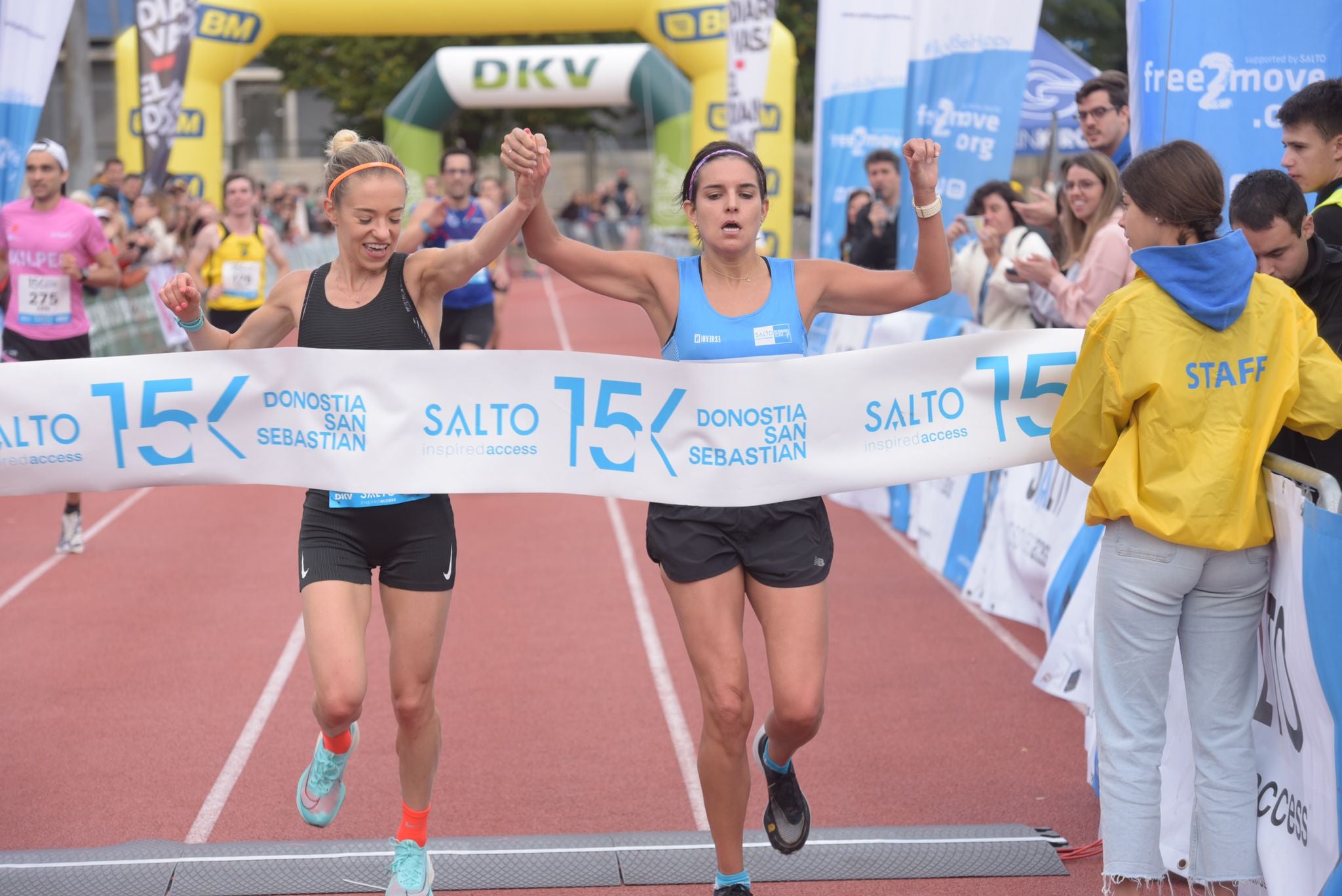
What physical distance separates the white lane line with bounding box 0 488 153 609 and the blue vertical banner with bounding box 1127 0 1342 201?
4.76m

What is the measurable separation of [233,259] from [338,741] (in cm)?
798

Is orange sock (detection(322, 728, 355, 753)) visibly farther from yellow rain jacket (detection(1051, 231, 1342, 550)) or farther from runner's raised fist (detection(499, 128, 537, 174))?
yellow rain jacket (detection(1051, 231, 1342, 550))

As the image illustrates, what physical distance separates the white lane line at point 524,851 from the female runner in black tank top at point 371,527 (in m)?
0.27

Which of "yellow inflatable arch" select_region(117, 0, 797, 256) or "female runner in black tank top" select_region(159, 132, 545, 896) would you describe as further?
"yellow inflatable arch" select_region(117, 0, 797, 256)

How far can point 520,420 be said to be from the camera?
4520mm

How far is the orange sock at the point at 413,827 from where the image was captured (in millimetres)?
4223

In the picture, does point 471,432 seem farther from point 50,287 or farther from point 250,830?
point 50,287

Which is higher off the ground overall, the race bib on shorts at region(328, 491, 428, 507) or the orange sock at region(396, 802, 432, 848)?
the race bib on shorts at region(328, 491, 428, 507)

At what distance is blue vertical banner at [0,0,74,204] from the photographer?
8914 millimetres


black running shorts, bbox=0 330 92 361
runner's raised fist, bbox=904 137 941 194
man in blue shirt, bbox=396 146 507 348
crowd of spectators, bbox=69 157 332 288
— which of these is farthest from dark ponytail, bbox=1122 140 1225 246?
crowd of spectators, bbox=69 157 332 288

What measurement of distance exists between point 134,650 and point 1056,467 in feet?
15.0

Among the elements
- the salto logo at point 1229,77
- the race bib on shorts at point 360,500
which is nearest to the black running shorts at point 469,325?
the salto logo at point 1229,77

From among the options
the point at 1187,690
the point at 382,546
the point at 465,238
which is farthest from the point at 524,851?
the point at 465,238

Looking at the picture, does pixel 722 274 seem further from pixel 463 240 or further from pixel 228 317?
pixel 228 317
